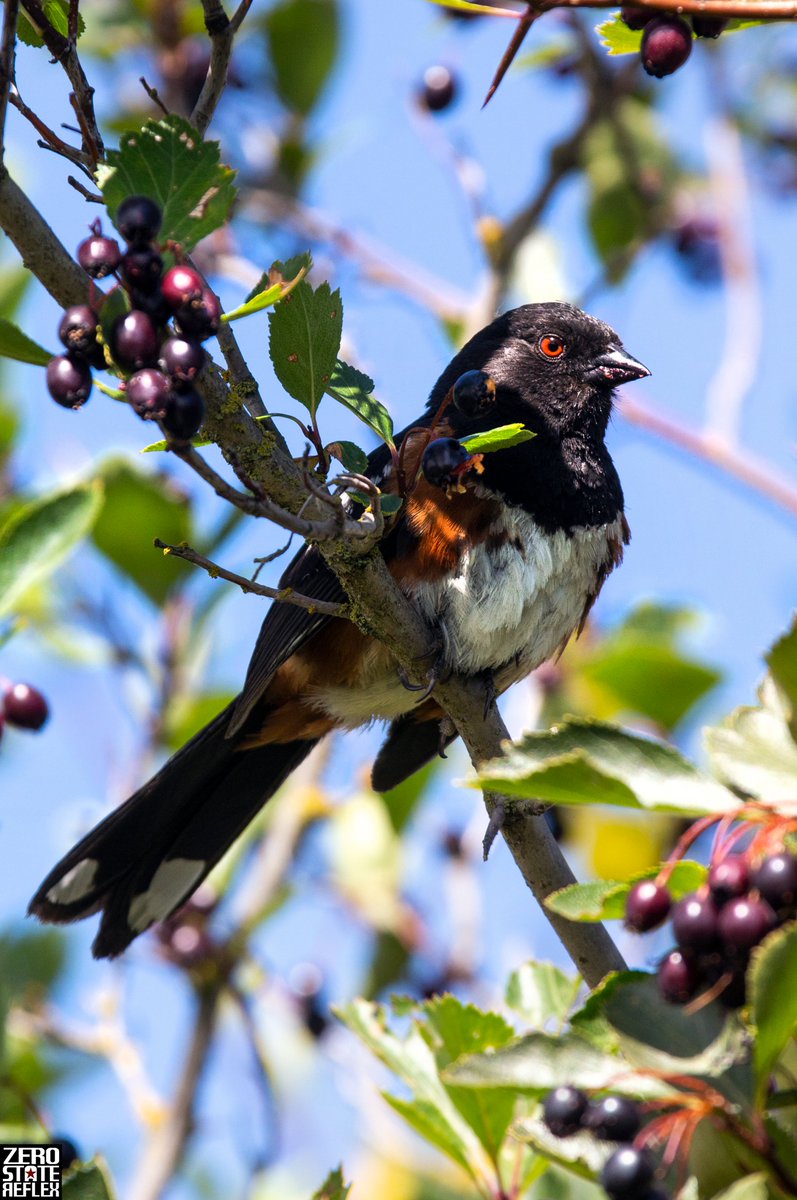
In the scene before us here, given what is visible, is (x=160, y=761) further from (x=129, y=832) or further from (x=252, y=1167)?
(x=252, y=1167)

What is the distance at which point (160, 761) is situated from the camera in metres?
3.48

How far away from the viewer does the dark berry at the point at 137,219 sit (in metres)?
1.32

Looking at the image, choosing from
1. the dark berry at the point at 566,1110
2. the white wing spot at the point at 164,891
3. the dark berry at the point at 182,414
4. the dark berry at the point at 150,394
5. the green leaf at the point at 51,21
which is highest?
the green leaf at the point at 51,21

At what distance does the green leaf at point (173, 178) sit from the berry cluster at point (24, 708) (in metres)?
1.25

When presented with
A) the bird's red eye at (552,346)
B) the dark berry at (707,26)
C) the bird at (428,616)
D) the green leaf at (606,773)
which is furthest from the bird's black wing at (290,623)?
the green leaf at (606,773)

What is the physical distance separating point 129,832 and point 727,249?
2.50 meters

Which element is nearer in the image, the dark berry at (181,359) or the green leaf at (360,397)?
the dark berry at (181,359)

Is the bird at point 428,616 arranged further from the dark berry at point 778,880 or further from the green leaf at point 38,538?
the dark berry at point 778,880

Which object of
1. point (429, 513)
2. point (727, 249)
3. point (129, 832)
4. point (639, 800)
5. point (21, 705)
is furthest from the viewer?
point (727, 249)

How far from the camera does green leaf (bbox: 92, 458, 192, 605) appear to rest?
339cm

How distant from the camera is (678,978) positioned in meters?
1.21

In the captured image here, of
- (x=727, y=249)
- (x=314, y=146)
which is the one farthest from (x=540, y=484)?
(x=314, y=146)

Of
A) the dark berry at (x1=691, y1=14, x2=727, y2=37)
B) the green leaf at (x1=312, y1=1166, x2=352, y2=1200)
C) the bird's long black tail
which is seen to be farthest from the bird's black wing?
the dark berry at (x1=691, y1=14, x2=727, y2=37)

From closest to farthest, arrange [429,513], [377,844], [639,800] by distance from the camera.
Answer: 1. [639,800]
2. [429,513]
3. [377,844]
